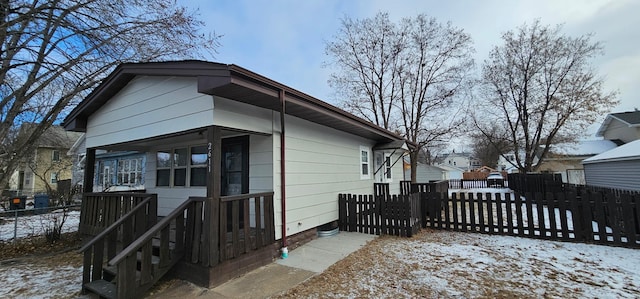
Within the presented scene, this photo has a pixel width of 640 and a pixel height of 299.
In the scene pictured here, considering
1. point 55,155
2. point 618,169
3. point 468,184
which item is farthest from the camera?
point 468,184

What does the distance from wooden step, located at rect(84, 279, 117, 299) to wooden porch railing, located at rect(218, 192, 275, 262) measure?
4.23ft

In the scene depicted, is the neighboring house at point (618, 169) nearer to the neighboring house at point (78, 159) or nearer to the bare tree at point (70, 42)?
the bare tree at point (70, 42)

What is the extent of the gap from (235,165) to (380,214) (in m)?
3.65

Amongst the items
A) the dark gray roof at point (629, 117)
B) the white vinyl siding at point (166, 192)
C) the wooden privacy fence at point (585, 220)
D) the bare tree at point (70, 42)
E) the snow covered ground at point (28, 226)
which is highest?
the dark gray roof at point (629, 117)

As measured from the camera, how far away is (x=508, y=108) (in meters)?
22.1

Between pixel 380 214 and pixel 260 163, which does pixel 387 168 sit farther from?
pixel 260 163

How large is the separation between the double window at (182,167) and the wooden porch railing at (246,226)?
6.22 feet

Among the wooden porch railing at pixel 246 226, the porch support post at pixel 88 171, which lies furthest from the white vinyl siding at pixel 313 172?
the porch support post at pixel 88 171

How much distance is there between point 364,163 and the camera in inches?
346

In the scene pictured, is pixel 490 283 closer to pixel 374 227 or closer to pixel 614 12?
pixel 374 227

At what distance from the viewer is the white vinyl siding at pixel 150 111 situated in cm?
434

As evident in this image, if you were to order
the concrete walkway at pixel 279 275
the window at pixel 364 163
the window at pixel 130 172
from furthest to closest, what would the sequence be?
the window at pixel 130 172 < the window at pixel 364 163 < the concrete walkway at pixel 279 275

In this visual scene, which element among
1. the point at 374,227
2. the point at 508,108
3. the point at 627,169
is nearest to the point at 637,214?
the point at 374,227

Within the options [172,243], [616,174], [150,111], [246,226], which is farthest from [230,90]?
[616,174]
